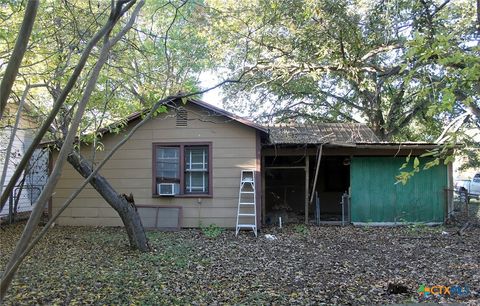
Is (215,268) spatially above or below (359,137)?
below

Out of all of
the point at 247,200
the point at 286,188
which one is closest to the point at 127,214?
the point at 247,200

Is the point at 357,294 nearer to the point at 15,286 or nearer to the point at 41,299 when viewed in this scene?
the point at 41,299

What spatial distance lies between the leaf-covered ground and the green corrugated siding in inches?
74.1

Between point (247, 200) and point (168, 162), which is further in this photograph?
point (168, 162)

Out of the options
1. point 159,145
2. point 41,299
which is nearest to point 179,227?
point 159,145

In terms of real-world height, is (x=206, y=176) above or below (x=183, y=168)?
below

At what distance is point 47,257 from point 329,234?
652 cm

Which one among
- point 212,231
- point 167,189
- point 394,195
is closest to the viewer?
point 212,231

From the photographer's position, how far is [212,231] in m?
10.3

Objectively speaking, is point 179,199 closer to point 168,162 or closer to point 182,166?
point 182,166

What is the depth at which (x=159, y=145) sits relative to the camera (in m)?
11.1

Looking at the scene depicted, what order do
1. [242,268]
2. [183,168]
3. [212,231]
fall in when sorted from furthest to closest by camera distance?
[183,168], [212,231], [242,268]

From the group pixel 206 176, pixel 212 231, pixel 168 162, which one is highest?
pixel 168 162

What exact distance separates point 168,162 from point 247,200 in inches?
95.9
